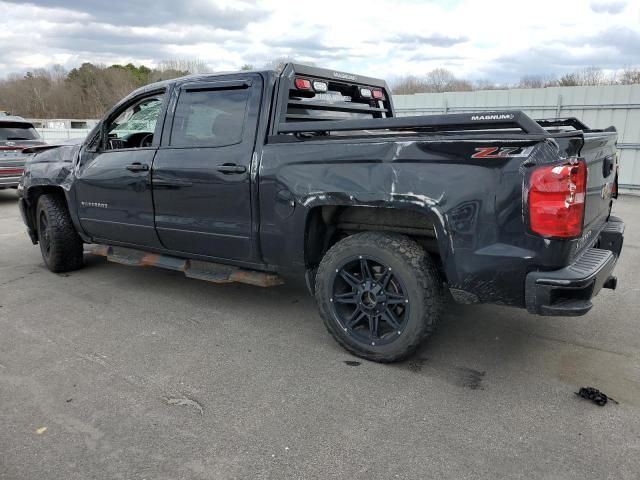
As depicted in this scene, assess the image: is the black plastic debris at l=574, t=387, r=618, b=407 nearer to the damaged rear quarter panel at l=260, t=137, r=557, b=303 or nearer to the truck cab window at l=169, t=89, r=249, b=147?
the damaged rear quarter panel at l=260, t=137, r=557, b=303

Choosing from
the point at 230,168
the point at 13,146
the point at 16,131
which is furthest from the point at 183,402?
the point at 16,131

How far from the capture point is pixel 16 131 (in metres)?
11.2

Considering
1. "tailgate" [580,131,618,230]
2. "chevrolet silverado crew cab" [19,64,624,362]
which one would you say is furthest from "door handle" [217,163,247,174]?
"tailgate" [580,131,618,230]

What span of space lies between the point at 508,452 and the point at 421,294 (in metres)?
1.00

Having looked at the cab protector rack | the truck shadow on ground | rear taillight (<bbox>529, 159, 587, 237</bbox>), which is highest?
the cab protector rack

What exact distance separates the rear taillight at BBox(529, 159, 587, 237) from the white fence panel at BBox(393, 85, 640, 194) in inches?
369

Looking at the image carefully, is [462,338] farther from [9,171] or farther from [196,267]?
[9,171]

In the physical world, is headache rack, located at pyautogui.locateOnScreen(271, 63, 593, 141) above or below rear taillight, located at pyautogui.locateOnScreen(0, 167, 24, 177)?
above

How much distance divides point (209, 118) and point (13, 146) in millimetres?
8648

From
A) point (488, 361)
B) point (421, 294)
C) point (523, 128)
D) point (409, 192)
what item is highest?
point (523, 128)

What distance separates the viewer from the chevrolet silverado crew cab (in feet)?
9.23

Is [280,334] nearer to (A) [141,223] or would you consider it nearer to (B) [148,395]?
(B) [148,395]

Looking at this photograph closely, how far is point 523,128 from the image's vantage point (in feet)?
9.09

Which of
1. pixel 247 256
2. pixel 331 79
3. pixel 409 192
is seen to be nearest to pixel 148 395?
pixel 247 256
